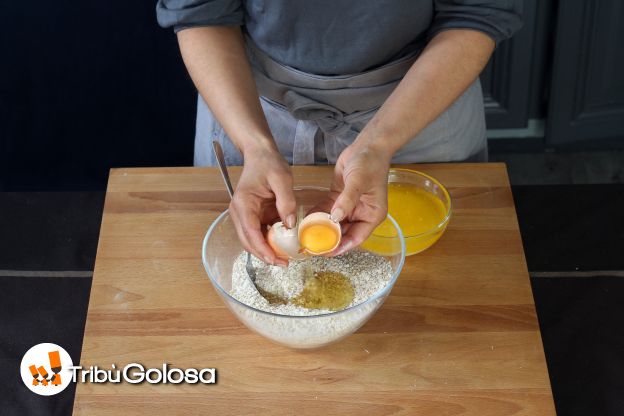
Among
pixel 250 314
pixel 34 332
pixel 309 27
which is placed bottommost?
pixel 34 332

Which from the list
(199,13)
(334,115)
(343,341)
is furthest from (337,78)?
(343,341)

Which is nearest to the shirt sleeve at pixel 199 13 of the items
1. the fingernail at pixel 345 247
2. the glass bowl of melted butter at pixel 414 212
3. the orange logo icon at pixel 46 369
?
the glass bowl of melted butter at pixel 414 212

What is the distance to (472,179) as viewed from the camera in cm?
119

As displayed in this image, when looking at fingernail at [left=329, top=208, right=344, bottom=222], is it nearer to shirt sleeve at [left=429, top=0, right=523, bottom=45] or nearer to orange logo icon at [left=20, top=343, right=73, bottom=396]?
shirt sleeve at [left=429, top=0, right=523, bottom=45]

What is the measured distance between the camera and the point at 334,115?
1.30 m

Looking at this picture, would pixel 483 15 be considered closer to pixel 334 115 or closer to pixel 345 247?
pixel 334 115

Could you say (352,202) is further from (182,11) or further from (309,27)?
(182,11)

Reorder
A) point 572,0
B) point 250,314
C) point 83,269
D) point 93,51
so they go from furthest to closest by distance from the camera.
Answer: point 572,0
point 93,51
point 83,269
point 250,314

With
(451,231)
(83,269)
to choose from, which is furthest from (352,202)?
(83,269)

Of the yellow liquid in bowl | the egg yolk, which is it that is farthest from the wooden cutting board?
the egg yolk

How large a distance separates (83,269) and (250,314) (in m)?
0.66

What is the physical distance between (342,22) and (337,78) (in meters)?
0.11

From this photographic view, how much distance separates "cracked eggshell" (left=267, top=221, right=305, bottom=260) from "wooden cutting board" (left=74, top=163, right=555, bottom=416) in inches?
4.9

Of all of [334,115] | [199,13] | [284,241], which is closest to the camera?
[284,241]
